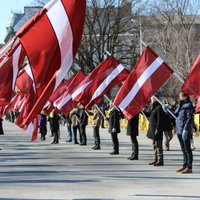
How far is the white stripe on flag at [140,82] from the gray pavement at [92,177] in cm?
153

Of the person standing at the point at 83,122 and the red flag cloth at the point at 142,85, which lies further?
the person standing at the point at 83,122

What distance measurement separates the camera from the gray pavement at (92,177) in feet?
33.5

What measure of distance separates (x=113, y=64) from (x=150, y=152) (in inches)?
118

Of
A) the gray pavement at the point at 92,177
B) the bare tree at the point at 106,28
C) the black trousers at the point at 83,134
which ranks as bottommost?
the gray pavement at the point at 92,177

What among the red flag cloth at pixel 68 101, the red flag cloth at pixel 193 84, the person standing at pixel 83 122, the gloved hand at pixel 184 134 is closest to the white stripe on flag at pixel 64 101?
the red flag cloth at pixel 68 101

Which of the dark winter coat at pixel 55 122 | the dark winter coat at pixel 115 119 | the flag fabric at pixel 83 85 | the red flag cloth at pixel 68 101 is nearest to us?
the dark winter coat at pixel 115 119

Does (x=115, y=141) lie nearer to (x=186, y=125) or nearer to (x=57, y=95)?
(x=186, y=125)

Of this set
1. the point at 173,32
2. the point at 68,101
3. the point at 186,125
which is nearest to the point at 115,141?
the point at 68,101

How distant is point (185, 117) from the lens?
12.8 meters

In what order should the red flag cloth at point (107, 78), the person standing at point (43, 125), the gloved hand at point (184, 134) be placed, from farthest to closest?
1. the person standing at point (43, 125)
2. the red flag cloth at point (107, 78)
3. the gloved hand at point (184, 134)

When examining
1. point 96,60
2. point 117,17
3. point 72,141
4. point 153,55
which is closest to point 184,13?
point 117,17

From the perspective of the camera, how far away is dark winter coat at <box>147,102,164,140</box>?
1434cm

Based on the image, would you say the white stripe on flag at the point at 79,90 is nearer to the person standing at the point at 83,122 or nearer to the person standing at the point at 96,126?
the person standing at the point at 96,126

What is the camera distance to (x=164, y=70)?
1450 cm
